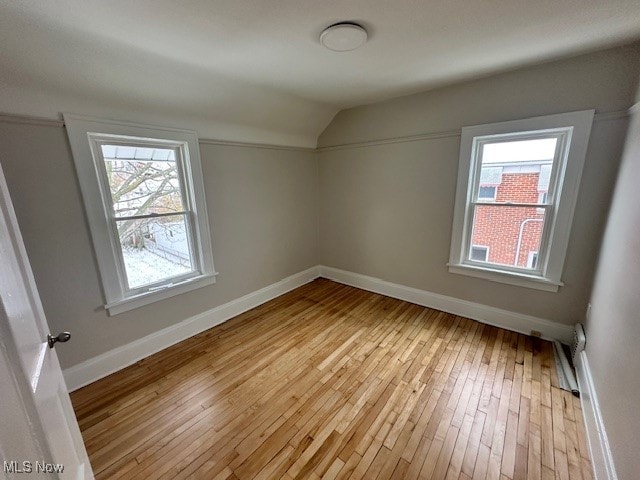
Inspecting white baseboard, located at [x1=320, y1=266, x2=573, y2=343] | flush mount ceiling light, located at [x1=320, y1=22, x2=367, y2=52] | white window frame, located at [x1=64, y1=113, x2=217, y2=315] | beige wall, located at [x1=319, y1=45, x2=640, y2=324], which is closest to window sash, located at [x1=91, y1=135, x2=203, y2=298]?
white window frame, located at [x1=64, y1=113, x2=217, y2=315]

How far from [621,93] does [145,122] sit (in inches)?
145

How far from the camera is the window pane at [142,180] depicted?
83.1 inches

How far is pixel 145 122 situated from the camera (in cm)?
218

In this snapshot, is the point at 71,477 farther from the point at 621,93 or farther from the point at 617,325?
the point at 621,93

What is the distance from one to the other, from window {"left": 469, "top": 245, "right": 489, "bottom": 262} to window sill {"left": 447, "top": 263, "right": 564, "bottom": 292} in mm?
101

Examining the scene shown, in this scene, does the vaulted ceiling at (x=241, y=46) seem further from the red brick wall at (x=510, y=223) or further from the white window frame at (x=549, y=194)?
the red brick wall at (x=510, y=223)

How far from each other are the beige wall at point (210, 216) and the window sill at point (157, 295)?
0.06m

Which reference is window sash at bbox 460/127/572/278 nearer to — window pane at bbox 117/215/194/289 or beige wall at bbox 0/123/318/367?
beige wall at bbox 0/123/318/367

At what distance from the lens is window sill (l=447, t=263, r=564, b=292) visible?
236 centimetres

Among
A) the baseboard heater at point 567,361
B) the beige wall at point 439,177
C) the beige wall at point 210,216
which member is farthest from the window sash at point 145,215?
the baseboard heater at point 567,361

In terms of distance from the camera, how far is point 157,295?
2381mm

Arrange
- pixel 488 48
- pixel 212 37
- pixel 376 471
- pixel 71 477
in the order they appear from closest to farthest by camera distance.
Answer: pixel 71 477 → pixel 376 471 → pixel 212 37 → pixel 488 48

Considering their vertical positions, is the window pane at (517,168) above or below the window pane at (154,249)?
above

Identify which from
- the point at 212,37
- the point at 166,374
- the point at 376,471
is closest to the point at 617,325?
the point at 376,471
